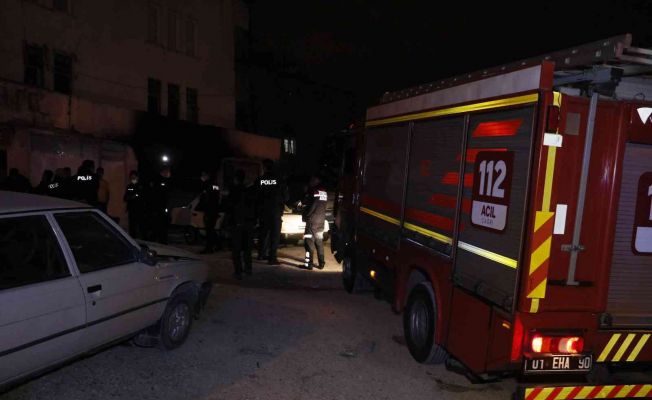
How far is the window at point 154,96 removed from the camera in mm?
20844

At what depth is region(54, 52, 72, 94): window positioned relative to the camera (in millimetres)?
16594

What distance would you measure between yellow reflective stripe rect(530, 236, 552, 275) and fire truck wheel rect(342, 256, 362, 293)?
445 cm

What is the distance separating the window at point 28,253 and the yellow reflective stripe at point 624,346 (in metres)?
4.30

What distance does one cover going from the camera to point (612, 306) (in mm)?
3910

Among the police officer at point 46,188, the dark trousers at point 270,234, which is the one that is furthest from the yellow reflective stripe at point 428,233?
the police officer at point 46,188

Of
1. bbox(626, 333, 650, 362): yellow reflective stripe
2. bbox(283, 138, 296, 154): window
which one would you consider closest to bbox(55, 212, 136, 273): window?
bbox(626, 333, 650, 362): yellow reflective stripe

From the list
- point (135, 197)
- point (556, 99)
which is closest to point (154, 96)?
point (135, 197)

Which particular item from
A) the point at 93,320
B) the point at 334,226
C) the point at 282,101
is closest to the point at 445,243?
the point at 93,320

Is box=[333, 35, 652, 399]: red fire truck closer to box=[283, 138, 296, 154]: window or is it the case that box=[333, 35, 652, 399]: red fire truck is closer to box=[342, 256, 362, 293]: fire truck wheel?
box=[342, 256, 362, 293]: fire truck wheel

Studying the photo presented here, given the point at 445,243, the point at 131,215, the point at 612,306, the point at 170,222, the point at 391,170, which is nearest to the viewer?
the point at 612,306

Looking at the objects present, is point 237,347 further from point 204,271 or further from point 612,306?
point 612,306

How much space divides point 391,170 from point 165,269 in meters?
2.98

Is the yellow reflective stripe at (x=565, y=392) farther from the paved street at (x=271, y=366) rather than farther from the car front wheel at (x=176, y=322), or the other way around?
the car front wheel at (x=176, y=322)

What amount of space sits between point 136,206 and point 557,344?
9427mm
